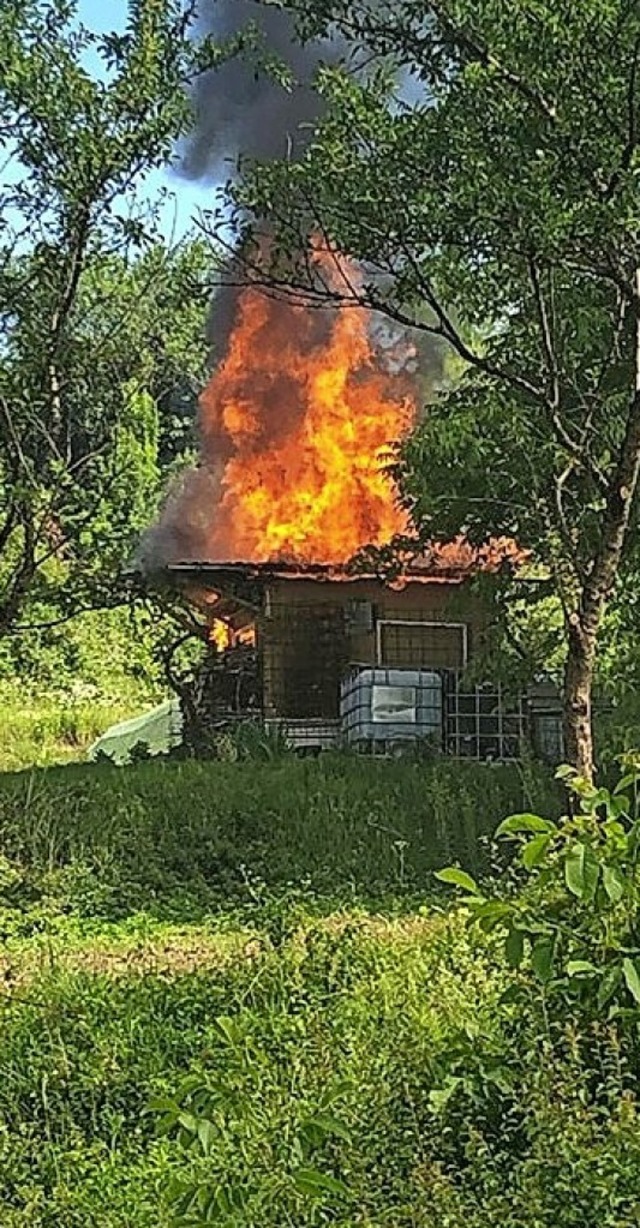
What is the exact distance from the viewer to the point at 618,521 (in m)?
7.61

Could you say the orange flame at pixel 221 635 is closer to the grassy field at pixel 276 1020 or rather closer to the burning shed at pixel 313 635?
the burning shed at pixel 313 635

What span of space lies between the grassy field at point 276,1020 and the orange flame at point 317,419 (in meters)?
2.92

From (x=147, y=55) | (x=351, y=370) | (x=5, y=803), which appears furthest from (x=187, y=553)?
(x=147, y=55)

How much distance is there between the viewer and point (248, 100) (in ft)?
38.0

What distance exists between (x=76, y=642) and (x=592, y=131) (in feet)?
50.1

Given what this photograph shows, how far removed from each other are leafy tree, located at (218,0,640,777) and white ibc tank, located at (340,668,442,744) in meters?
3.45

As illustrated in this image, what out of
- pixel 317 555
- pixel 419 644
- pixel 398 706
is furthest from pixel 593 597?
pixel 419 644

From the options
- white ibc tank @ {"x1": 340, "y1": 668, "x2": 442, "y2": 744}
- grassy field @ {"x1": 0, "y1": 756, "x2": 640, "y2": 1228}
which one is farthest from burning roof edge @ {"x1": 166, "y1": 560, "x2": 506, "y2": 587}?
grassy field @ {"x1": 0, "y1": 756, "x2": 640, "y2": 1228}

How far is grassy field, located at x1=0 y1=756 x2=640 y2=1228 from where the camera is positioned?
8.36 feet

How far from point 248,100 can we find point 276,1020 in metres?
8.60

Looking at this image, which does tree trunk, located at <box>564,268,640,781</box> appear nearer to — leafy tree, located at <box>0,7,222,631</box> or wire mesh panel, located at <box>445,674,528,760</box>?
leafy tree, located at <box>0,7,222,631</box>

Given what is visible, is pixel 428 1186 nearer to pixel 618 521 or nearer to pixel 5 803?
pixel 618 521

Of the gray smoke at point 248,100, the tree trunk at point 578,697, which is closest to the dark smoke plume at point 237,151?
the gray smoke at point 248,100

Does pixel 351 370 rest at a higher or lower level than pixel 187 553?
higher
